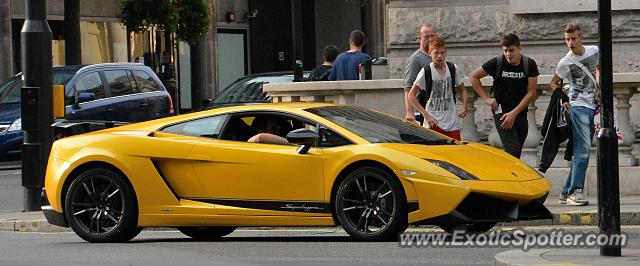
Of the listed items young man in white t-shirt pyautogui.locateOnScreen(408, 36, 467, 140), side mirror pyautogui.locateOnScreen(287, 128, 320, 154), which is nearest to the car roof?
side mirror pyautogui.locateOnScreen(287, 128, 320, 154)

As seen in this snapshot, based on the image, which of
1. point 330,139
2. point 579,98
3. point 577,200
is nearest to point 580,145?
point 579,98

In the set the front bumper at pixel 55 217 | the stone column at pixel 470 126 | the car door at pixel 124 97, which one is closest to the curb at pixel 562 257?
the front bumper at pixel 55 217

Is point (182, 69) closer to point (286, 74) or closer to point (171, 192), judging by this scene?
point (286, 74)

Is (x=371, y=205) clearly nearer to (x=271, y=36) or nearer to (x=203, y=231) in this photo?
(x=203, y=231)

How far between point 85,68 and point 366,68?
8.03 meters

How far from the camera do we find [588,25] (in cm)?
1839

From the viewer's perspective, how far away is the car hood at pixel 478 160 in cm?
1276

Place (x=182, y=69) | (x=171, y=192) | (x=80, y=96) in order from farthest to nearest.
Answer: (x=182, y=69), (x=80, y=96), (x=171, y=192)

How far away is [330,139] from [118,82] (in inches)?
530

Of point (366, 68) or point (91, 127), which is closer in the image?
point (91, 127)

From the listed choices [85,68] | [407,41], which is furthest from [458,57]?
[85,68]

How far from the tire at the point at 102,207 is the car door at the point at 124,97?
1197 centimetres

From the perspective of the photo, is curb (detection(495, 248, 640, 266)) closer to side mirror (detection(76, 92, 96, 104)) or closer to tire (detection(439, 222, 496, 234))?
tire (detection(439, 222, 496, 234))

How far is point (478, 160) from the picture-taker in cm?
1302
